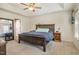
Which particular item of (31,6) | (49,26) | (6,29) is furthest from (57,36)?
(6,29)

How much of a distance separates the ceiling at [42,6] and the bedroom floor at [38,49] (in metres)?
0.67

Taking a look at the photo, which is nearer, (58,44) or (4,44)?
(4,44)

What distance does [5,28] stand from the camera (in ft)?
6.48

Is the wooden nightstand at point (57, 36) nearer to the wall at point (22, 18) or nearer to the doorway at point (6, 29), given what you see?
the wall at point (22, 18)

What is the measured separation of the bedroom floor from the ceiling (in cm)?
67

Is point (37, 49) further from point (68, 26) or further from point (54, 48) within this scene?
point (68, 26)

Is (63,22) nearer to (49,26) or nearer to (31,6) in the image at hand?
(49,26)

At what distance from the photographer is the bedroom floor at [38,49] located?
1932 mm

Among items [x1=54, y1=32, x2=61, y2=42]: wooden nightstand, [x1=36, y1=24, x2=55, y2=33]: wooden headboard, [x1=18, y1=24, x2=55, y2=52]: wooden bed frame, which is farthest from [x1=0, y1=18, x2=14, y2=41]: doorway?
[x1=54, y1=32, x2=61, y2=42]: wooden nightstand

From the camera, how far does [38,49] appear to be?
78.0 inches

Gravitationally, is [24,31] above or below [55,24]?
below

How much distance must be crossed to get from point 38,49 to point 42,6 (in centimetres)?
92
